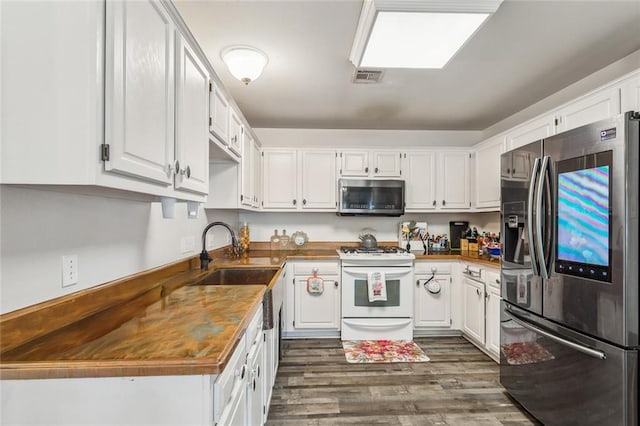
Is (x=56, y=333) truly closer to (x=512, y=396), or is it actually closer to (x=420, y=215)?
(x=512, y=396)

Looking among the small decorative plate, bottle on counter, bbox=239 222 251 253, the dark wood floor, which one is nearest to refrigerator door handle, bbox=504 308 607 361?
the dark wood floor

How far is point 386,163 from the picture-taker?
357 centimetres

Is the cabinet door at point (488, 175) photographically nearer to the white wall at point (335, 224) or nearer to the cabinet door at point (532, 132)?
the cabinet door at point (532, 132)

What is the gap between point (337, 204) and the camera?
3549 mm

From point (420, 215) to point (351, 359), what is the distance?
1954 mm

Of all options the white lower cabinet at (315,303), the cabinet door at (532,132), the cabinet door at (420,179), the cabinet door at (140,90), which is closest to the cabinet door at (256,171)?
the white lower cabinet at (315,303)

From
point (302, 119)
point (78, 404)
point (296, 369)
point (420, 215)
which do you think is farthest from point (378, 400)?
point (302, 119)

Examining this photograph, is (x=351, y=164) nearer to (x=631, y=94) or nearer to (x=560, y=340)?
(x=631, y=94)

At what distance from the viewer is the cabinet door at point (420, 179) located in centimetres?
→ 359

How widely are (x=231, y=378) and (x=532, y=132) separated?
9.20ft

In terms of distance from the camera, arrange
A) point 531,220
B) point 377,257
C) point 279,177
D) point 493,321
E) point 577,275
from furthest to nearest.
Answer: point 279,177, point 377,257, point 493,321, point 531,220, point 577,275

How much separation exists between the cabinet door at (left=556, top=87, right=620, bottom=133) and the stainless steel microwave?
155 centimetres

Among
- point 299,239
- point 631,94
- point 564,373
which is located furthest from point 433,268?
point 631,94

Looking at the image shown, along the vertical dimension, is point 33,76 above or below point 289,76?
below
